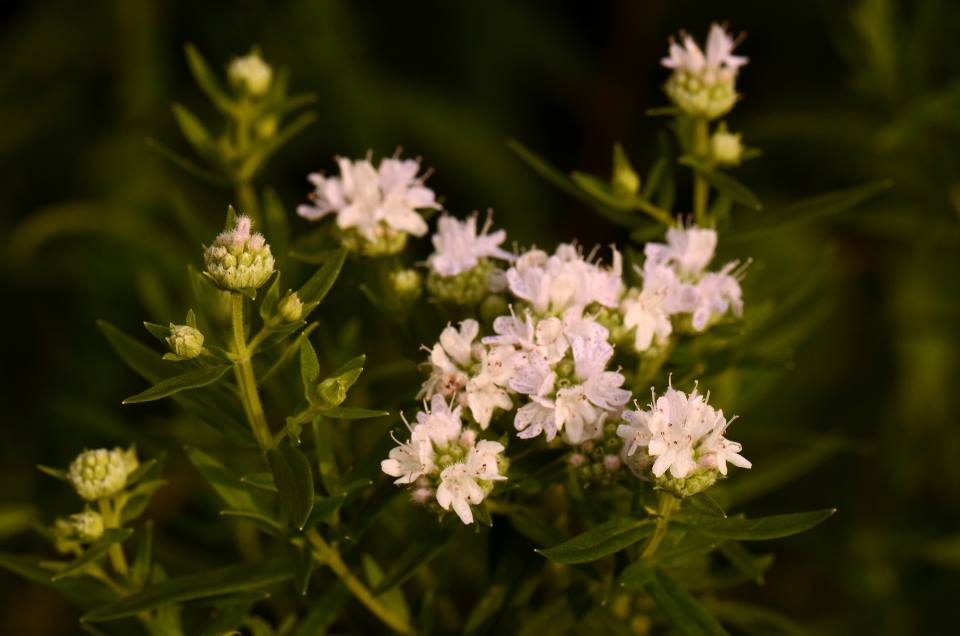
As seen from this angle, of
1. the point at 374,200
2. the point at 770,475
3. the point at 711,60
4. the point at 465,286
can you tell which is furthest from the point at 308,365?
the point at 770,475

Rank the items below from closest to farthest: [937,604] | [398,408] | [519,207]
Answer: [398,408], [937,604], [519,207]

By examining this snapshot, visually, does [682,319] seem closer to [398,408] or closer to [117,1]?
[398,408]

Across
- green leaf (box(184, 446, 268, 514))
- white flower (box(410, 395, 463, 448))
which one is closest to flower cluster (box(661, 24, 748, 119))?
white flower (box(410, 395, 463, 448))

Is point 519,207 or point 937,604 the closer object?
point 937,604

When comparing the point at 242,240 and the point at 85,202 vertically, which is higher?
the point at 85,202

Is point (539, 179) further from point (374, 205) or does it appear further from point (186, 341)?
point (186, 341)

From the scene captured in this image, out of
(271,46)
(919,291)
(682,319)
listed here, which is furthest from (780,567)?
(271,46)

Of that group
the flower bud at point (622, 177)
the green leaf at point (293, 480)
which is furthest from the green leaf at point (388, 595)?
the flower bud at point (622, 177)
